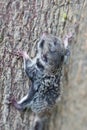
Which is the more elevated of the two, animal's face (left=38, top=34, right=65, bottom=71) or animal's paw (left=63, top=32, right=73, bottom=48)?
animal's paw (left=63, top=32, right=73, bottom=48)

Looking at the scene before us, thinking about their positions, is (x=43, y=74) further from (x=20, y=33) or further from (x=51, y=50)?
(x=20, y=33)

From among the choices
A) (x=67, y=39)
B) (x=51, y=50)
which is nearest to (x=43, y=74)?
(x=51, y=50)

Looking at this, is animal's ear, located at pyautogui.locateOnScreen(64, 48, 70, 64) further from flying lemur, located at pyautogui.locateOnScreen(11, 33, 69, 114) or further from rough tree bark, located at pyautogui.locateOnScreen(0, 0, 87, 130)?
rough tree bark, located at pyautogui.locateOnScreen(0, 0, 87, 130)

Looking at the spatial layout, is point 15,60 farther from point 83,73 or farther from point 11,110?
point 83,73

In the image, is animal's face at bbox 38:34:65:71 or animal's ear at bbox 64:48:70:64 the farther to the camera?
animal's ear at bbox 64:48:70:64

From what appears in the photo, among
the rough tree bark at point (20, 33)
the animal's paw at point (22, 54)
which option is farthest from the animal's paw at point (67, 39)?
the animal's paw at point (22, 54)

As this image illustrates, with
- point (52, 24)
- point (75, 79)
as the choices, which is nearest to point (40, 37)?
point (52, 24)

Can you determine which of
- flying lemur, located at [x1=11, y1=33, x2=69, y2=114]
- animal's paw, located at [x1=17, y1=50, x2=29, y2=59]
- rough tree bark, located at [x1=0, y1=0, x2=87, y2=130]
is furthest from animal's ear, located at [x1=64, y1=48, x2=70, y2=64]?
animal's paw, located at [x1=17, y1=50, x2=29, y2=59]
